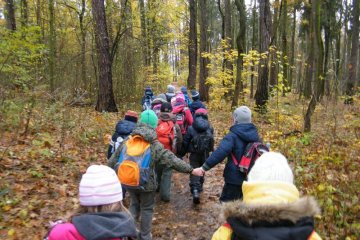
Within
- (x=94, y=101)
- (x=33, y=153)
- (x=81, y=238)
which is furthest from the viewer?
(x=94, y=101)

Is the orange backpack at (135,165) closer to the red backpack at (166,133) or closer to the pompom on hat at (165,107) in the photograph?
the red backpack at (166,133)

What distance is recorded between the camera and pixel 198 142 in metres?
6.89

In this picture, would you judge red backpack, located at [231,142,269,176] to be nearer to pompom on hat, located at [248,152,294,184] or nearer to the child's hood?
pompom on hat, located at [248,152,294,184]

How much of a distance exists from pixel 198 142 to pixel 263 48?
932cm

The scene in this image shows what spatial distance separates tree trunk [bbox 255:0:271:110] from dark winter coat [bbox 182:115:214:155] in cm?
834

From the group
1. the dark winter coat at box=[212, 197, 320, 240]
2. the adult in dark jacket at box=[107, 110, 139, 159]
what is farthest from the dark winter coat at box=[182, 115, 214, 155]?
the dark winter coat at box=[212, 197, 320, 240]

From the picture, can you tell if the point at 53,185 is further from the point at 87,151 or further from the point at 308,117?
the point at 308,117

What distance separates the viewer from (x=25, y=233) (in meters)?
4.79

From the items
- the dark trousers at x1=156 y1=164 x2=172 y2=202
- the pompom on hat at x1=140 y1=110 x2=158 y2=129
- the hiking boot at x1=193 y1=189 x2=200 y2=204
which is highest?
the pompom on hat at x1=140 y1=110 x2=158 y2=129

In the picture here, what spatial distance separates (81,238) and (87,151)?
6.87 meters

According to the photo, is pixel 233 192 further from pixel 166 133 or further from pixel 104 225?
pixel 104 225

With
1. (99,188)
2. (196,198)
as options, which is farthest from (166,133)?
(99,188)

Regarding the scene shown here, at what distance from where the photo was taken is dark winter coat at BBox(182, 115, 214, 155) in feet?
22.4

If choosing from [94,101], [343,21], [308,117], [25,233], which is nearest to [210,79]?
[94,101]
